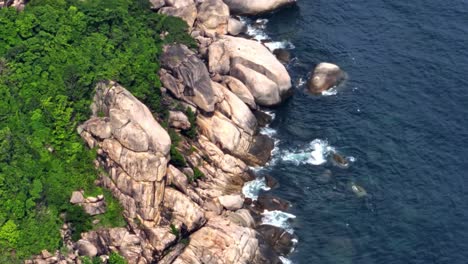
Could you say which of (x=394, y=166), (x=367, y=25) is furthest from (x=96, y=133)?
(x=367, y=25)

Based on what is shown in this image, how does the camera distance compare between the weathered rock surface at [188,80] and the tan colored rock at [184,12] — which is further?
the tan colored rock at [184,12]

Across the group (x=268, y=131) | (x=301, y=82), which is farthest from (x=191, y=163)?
(x=301, y=82)

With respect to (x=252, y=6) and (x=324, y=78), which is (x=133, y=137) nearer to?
(x=324, y=78)

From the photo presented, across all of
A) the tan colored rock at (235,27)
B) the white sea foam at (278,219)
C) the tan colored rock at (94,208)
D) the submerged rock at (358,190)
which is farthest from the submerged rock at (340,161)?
the tan colored rock at (94,208)

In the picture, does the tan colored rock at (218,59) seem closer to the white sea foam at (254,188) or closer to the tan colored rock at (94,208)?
the white sea foam at (254,188)

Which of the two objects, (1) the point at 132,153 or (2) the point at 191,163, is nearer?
(1) the point at 132,153

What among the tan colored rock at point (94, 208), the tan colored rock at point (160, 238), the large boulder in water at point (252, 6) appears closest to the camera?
the tan colored rock at point (94, 208)
